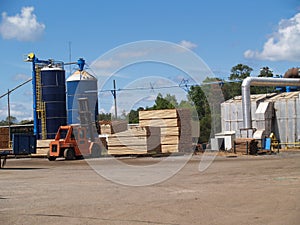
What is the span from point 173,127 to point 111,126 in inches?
164

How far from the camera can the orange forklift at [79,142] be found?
1212 inches

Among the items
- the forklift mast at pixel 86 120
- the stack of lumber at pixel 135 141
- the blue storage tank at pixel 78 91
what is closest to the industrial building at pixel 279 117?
the stack of lumber at pixel 135 141

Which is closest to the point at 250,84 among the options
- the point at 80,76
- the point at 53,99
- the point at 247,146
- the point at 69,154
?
the point at 247,146

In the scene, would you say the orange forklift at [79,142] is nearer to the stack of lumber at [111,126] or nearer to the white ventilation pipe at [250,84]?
the stack of lumber at [111,126]

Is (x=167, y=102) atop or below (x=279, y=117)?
atop

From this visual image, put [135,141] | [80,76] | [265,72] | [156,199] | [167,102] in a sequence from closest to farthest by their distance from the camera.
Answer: [156,199] → [135,141] → [167,102] → [80,76] → [265,72]

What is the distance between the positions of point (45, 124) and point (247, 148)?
54.4ft

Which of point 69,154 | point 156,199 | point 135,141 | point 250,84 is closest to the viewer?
point 156,199

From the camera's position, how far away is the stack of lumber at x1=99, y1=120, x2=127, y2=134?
1308 inches

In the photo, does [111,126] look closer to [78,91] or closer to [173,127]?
[173,127]

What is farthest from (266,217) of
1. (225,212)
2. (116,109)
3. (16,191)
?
(116,109)

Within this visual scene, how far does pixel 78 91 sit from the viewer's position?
38.6m

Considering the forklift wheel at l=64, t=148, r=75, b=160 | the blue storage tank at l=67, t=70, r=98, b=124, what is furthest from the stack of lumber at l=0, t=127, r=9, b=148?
the forklift wheel at l=64, t=148, r=75, b=160

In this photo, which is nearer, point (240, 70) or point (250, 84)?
point (250, 84)
